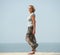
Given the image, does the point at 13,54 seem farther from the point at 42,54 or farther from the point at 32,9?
the point at 32,9

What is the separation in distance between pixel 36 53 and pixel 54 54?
1.70 feet

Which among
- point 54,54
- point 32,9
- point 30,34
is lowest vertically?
point 54,54

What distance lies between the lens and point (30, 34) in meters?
9.33

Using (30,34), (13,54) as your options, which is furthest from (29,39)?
(13,54)

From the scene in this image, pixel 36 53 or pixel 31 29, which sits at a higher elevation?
pixel 31 29

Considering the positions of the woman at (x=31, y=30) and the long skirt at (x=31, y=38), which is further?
the long skirt at (x=31, y=38)

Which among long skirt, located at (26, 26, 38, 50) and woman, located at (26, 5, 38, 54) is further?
long skirt, located at (26, 26, 38, 50)

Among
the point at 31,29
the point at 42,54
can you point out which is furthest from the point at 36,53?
the point at 31,29

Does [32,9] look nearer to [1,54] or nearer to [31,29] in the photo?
[31,29]

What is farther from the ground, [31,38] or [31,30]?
[31,30]

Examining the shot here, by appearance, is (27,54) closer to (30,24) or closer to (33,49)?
(33,49)

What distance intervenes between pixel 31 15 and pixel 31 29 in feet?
1.27

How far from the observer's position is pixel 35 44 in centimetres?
937

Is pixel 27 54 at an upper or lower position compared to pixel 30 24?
lower
